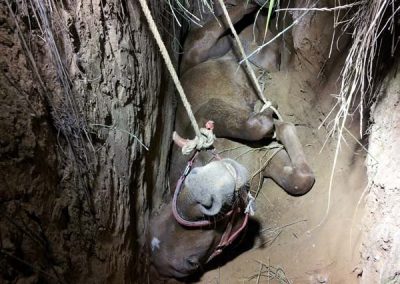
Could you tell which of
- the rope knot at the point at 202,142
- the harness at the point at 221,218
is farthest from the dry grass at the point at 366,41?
the harness at the point at 221,218

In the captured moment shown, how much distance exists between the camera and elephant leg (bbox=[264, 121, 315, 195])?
3465mm

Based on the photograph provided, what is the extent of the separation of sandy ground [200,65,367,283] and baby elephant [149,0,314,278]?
0.51ft

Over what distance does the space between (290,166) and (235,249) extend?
2.93 feet

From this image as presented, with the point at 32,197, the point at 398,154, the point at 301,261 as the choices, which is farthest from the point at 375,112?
the point at 32,197

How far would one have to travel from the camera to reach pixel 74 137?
203 cm

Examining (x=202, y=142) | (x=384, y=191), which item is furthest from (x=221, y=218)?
(x=384, y=191)

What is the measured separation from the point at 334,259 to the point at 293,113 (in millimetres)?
1405

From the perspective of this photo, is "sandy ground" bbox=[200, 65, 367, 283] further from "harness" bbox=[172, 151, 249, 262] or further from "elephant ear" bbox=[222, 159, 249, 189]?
"elephant ear" bbox=[222, 159, 249, 189]

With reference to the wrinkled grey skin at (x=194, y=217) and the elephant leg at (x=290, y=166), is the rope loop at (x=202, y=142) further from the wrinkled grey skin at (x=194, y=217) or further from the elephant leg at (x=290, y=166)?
the elephant leg at (x=290, y=166)

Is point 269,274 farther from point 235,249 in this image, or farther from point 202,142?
point 202,142

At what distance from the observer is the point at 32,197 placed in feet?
5.69

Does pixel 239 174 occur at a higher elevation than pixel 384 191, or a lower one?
higher

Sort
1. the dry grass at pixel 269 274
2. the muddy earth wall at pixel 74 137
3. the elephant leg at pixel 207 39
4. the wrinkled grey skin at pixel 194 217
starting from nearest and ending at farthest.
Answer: the muddy earth wall at pixel 74 137, the wrinkled grey skin at pixel 194 217, the dry grass at pixel 269 274, the elephant leg at pixel 207 39

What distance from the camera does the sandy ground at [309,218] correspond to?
3.03 m
